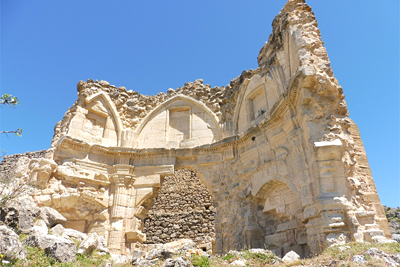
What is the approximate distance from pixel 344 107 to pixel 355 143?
0.98 meters

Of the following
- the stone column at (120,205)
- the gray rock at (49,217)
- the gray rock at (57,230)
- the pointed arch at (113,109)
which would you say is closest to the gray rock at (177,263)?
the gray rock at (57,230)

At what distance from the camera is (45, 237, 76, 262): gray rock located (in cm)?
492

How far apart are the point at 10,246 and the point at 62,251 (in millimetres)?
885

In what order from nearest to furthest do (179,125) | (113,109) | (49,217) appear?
(49,217) → (113,109) → (179,125)

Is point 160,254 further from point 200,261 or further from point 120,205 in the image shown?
point 120,205

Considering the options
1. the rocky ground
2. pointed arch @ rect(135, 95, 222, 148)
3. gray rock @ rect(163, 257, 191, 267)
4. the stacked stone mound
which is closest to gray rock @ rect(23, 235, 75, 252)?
gray rock @ rect(163, 257, 191, 267)

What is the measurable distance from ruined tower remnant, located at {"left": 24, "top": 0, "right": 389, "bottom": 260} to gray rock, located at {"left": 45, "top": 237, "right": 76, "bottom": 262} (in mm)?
3776

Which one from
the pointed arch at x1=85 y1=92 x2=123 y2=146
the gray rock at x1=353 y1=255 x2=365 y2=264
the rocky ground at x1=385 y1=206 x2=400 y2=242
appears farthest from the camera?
the rocky ground at x1=385 y1=206 x2=400 y2=242

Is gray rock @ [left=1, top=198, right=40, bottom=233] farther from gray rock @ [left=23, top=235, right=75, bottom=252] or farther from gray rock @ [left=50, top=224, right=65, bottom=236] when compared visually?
gray rock @ [left=23, top=235, right=75, bottom=252]

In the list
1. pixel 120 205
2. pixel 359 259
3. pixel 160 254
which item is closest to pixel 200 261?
pixel 160 254

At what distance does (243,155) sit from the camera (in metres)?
9.02

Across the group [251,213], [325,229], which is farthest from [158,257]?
[251,213]

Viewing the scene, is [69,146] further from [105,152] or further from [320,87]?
[320,87]

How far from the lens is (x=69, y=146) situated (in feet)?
30.3
